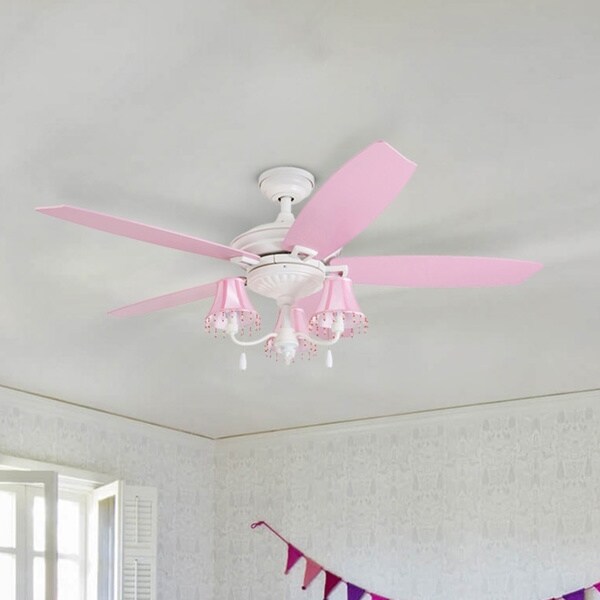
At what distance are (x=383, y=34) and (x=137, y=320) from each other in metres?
1.89

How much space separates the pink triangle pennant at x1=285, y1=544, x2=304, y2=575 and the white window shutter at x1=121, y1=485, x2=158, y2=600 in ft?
2.29

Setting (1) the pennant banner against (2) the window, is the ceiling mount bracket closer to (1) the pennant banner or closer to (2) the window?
(2) the window

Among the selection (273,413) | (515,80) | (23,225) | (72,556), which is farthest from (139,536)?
(515,80)

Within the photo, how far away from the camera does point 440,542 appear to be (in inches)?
193

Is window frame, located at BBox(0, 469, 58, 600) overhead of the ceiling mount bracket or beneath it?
beneath

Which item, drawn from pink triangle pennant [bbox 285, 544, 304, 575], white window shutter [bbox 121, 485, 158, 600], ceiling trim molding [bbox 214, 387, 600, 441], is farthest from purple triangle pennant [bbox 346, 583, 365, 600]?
white window shutter [bbox 121, 485, 158, 600]

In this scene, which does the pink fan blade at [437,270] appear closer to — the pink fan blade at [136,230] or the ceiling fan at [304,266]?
the ceiling fan at [304,266]

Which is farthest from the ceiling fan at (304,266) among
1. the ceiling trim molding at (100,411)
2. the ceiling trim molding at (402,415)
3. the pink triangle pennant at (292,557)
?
the pink triangle pennant at (292,557)

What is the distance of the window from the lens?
4152 mm

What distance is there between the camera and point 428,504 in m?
4.97

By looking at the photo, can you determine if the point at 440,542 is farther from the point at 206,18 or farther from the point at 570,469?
the point at 206,18

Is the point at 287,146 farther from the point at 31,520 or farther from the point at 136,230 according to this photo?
the point at 31,520

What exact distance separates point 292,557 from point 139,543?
0.80 metres

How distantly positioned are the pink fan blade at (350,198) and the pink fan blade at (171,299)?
1.18 feet
